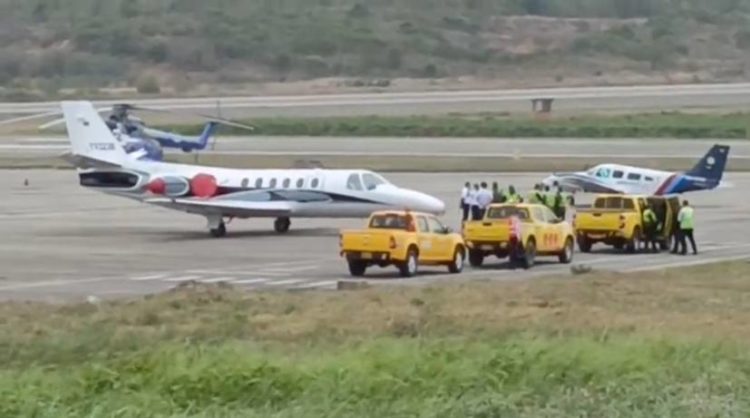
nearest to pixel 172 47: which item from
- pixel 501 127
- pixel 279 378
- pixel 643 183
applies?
pixel 501 127

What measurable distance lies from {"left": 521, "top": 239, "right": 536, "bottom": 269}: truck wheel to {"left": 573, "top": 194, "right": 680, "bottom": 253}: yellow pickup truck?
5.14 m

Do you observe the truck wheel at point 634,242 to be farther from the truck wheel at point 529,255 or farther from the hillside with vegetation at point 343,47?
the hillside with vegetation at point 343,47

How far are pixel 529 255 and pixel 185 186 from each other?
48.5 ft

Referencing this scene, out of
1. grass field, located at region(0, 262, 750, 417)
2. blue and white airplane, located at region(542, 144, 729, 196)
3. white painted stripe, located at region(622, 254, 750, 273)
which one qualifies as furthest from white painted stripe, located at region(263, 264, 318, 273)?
blue and white airplane, located at region(542, 144, 729, 196)

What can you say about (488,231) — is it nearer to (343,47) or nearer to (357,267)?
(357,267)

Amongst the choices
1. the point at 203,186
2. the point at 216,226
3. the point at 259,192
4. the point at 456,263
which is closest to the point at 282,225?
the point at 259,192

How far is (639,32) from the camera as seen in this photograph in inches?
6609

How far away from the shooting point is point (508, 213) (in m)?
43.3

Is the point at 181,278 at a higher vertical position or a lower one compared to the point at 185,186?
higher

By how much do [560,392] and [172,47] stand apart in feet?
466

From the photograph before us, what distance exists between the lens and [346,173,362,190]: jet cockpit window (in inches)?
2064

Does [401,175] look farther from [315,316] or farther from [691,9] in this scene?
[691,9]

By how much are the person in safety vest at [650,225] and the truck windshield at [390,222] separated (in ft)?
32.1

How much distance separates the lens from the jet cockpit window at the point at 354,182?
52.4 m
